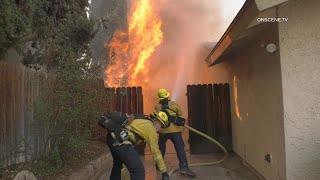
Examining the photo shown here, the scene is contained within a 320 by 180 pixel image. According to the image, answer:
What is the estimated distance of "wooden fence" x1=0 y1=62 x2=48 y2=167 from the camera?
7.20 metres

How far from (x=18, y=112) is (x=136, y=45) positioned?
1579cm

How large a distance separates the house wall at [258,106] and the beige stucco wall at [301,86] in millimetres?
178

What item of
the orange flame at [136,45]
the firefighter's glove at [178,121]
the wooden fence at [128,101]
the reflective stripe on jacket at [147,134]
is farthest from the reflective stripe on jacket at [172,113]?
the orange flame at [136,45]

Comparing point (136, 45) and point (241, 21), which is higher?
point (136, 45)

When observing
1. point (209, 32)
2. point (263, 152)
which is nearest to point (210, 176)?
point (263, 152)

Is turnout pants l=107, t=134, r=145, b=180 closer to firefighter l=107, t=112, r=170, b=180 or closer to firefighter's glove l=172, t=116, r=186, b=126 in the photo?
firefighter l=107, t=112, r=170, b=180

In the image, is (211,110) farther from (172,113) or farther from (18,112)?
(18,112)

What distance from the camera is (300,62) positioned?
20.3 ft

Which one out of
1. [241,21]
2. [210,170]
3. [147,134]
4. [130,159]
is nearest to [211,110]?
[210,170]

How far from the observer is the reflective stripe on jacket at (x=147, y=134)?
5828 millimetres

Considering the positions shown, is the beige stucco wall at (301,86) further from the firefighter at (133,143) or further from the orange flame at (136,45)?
the orange flame at (136,45)

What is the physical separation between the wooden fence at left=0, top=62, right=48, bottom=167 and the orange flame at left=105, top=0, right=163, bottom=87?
43.9 feet

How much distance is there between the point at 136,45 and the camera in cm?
2317

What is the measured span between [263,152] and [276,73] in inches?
76.8
